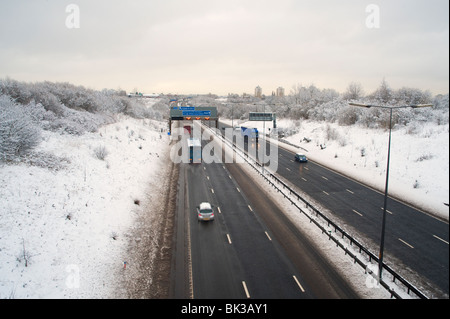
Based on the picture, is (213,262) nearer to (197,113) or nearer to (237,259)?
(237,259)

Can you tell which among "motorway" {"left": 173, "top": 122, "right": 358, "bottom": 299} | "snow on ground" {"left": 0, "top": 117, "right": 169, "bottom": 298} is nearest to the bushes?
"snow on ground" {"left": 0, "top": 117, "right": 169, "bottom": 298}

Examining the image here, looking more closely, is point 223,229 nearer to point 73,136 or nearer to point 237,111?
point 73,136

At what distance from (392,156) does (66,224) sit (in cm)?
3916

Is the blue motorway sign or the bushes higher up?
the blue motorway sign

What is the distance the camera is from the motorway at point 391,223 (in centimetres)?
1541

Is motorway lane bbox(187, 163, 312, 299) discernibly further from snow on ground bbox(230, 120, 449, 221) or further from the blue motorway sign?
the blue motorway sign

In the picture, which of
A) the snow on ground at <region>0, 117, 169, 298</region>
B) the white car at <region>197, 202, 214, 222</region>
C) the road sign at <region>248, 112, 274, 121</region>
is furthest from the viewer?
the road sign at <region>248, 112, 274, 121</region>

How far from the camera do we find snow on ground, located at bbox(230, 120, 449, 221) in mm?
14593

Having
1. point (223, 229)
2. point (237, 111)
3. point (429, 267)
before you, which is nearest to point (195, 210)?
point (223, 229)

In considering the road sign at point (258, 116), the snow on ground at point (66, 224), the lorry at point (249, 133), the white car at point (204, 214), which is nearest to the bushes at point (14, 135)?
the snow on ground at point (66, 224)

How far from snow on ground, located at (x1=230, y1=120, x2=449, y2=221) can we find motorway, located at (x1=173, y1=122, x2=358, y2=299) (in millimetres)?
7370

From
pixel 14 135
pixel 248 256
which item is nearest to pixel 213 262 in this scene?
pixel 248 256

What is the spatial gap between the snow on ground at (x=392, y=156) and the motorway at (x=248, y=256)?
7370 millimetres

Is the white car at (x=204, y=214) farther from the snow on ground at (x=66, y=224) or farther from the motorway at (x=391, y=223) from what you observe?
the motorway at (x=391, y=223)
